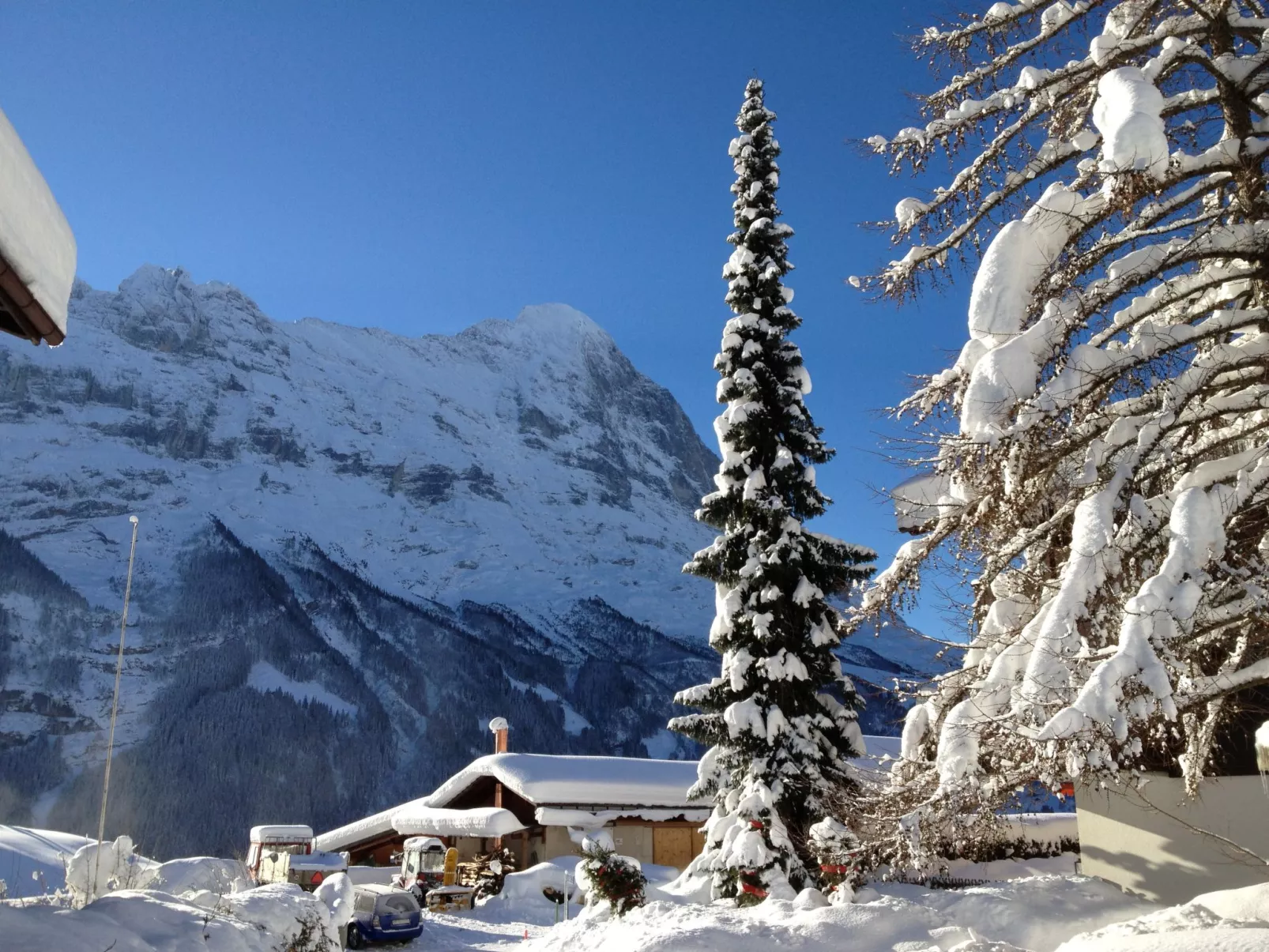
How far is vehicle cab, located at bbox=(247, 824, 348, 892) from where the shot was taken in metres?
25.3

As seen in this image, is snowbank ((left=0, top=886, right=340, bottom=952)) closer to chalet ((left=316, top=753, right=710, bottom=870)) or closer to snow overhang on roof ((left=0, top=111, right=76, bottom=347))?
snow overhang on roof ((left=0, top=111, right=76, bottom=347))

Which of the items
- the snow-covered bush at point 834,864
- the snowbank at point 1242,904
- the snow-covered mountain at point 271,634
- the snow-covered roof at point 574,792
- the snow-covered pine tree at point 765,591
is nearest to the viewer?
the snowbank at point 1242,904

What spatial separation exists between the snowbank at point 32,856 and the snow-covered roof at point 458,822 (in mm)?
10324

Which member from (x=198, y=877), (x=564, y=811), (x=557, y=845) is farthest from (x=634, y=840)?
(x=198, y=877)

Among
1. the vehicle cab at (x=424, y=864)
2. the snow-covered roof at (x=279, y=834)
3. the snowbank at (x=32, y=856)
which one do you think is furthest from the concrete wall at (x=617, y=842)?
the snowbank at (x=32, y=856)

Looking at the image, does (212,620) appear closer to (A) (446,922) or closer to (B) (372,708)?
(B) (372,708)

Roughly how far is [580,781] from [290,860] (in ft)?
30.8

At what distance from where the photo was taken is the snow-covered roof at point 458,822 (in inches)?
1332

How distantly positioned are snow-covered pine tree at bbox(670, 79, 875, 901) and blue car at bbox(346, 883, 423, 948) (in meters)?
7.04

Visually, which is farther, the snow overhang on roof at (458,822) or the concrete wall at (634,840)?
the concrete wall at (634,840)

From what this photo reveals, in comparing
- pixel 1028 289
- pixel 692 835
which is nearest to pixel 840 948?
pixel 1028 289

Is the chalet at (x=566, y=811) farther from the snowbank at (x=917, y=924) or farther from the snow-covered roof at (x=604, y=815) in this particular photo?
the snowbank at (x=917, y=924)

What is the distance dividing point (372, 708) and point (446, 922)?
113443mm

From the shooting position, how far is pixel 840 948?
36.2 feet
